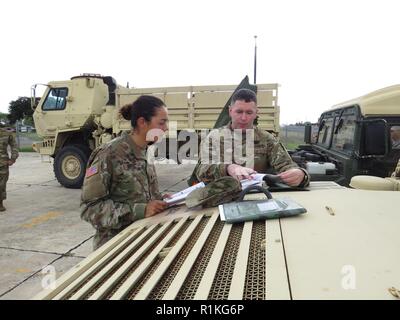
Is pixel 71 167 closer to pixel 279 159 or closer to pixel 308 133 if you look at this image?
pixel 308 133

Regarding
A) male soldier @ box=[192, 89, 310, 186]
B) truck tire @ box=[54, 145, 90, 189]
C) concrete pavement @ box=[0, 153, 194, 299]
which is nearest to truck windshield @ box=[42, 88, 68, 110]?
truck tire @ box=[54, 145, 90, 189]

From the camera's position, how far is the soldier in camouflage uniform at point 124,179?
162cm

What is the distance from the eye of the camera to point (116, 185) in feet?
5.75

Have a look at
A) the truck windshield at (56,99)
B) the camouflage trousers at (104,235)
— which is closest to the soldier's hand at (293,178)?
the camouflage trousers at (104,235)

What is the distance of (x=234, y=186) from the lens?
4.93 ft

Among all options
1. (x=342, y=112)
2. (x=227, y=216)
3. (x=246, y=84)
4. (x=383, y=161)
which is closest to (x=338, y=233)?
(x=227, y=216)

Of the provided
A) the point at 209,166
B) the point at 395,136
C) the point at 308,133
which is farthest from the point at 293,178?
the point at 308,133

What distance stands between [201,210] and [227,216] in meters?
0.24

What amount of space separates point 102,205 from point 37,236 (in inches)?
131

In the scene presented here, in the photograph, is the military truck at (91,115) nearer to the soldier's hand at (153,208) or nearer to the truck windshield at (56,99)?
the truck windshield at (56,99)

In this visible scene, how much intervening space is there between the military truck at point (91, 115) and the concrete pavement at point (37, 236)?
2.87 feet

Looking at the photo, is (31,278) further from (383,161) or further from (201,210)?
(383,161)

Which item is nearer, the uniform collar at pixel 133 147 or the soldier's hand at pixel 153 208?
the soldier's hand at pixel 153 208

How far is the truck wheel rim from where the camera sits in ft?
25.8
